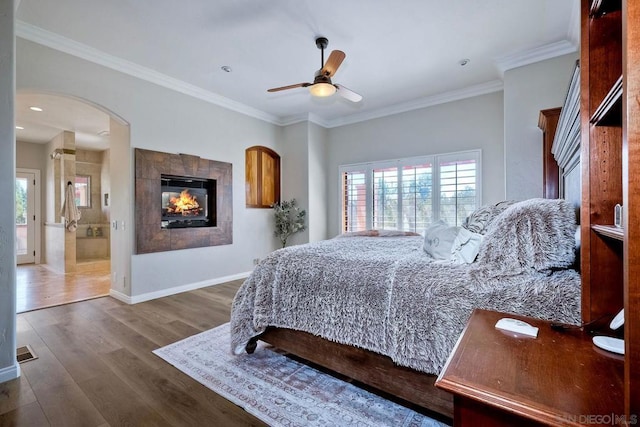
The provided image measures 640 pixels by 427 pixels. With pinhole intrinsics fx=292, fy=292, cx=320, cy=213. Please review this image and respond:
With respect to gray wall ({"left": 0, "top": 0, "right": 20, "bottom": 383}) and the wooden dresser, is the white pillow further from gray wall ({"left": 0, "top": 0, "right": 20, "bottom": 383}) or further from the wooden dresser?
gray wall ({"left": 0, "top": 0, "right": 20, "bottom": 383})

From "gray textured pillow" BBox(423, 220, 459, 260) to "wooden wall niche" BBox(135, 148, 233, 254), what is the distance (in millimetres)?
3534

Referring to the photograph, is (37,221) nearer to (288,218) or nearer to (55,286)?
(55,286)

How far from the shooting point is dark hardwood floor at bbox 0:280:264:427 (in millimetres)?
1701

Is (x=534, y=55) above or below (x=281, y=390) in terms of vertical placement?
above

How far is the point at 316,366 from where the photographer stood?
2.24 meters

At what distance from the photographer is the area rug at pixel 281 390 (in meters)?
1.68

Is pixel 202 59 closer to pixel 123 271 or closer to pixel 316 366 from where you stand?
pixel 123 271

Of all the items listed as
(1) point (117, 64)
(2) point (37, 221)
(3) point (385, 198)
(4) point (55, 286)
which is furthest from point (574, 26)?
(2) point (37, 221)

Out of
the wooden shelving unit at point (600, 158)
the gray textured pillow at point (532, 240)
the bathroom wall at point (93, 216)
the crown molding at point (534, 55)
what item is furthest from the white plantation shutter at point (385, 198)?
the bathroom wall at point (93, 216)

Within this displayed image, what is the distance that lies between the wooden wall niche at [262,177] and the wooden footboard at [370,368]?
3.63m

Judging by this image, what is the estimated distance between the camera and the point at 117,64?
3.63m

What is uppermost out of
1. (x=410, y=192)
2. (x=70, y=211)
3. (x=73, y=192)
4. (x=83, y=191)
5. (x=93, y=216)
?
(x=83, y=191)

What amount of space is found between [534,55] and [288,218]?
171 inches

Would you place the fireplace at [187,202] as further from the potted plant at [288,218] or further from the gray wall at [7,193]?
the gray wall at [7,193]
